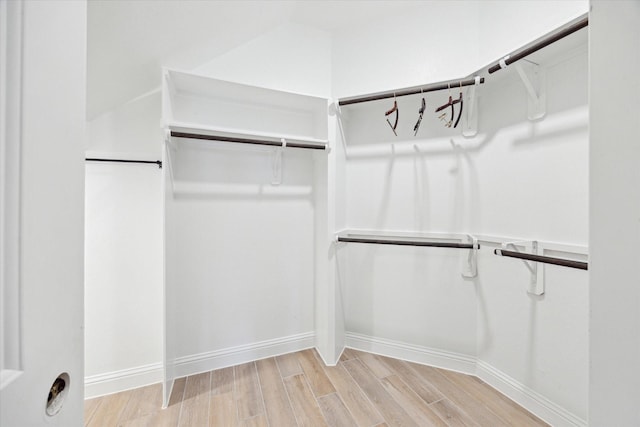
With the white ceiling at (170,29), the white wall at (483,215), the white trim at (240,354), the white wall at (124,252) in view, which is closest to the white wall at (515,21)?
the white wall at (483,215)

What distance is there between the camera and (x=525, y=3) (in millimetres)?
1395

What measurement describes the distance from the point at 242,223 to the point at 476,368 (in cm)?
193

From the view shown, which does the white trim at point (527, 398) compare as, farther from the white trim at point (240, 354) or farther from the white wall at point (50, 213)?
the white wall at point (50, 213)

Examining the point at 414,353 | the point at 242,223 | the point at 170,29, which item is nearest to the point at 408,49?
the point at 170,29

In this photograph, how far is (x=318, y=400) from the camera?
5.13 ft

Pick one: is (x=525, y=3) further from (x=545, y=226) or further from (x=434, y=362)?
(x=434, y=362)

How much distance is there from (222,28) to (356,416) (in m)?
2.34

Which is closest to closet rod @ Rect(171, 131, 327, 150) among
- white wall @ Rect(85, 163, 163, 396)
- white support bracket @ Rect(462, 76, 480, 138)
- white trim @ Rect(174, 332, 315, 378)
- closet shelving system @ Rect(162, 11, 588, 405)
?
closet shelving system @ Rect(162, 11, 588, 405)

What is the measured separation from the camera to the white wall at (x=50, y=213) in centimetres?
35

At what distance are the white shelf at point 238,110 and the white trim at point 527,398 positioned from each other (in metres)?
1.90

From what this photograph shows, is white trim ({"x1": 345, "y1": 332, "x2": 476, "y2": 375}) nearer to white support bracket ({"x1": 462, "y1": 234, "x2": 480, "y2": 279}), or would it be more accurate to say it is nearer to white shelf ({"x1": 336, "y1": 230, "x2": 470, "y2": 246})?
white support bracket ({"x1": 462, "y1": 234, "x2": 480, "y2": 279})

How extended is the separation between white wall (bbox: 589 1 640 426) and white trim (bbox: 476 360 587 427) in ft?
4.42

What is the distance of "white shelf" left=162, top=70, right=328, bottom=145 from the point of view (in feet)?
5.39

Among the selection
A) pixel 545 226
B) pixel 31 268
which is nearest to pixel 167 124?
pixel 31 268
